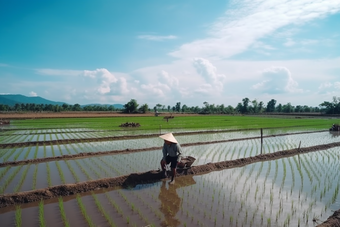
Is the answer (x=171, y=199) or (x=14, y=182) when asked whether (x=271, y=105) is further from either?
(x=14, y=182)

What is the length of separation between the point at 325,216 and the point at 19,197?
19.2ft

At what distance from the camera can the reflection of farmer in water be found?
13.0ft

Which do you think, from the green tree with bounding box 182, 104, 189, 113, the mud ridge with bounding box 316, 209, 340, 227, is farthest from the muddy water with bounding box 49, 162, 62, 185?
the green tree with bounding box 182, 104, 189, 113

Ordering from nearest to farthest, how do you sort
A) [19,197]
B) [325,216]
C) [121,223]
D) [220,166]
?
[121,223] → [325,216] → [19,197] → [220,166]

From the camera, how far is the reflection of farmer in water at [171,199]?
3.97m

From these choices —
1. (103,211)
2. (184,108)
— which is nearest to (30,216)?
(103,211)

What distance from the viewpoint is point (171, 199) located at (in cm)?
486

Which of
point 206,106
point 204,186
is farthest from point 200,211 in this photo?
point 206,106

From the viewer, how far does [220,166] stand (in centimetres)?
734

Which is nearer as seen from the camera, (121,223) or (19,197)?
(121,223)

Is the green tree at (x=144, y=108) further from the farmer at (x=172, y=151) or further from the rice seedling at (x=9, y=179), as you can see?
the farmer at (x=172, y=151)

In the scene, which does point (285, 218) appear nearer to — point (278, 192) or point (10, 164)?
point (278, 192)

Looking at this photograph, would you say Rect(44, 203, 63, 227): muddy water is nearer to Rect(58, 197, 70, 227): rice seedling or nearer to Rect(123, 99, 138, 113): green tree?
Rect(58, 197, 70, 227): rice seedling

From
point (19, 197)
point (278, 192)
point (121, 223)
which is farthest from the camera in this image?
point (278, 192)
